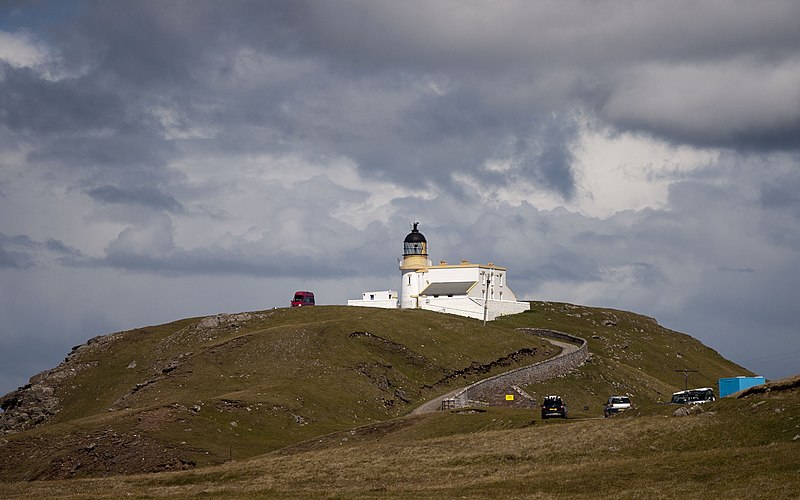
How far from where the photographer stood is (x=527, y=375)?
363ft

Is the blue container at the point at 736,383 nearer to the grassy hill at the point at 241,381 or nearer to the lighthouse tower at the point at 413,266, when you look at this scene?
the grassy hill at the point at 241,381

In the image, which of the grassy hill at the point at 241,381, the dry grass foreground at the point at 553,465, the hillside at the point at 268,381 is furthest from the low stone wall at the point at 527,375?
the dry grass foreground at the point at 553,465

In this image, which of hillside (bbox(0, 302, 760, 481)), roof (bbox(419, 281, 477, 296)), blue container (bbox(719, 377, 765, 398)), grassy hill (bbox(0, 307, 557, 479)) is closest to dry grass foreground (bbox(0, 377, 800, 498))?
hillside (bbox(0, 302, 760, 481))

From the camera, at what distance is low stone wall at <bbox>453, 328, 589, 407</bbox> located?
324ft

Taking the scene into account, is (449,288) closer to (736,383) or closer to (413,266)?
(413,266)

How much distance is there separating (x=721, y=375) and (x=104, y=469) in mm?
106004

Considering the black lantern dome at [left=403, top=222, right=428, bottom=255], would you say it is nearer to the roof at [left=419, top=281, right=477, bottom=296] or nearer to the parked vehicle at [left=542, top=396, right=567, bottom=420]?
the roof at [left=419, top=281, right=477, bottom=296]

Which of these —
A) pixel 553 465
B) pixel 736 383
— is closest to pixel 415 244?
pixel 736 383

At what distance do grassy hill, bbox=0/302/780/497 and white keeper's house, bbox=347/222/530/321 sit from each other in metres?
4.39

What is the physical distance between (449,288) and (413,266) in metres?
7.98

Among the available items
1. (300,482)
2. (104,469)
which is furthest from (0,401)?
(300,482)

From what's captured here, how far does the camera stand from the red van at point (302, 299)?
152625 mm

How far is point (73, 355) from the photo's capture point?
447 feet

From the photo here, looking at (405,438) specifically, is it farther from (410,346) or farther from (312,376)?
(410,346)
